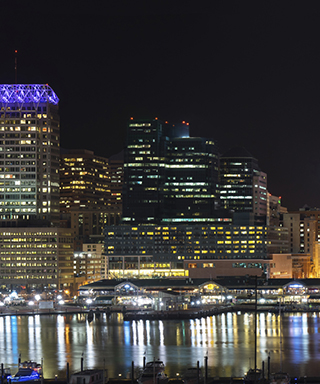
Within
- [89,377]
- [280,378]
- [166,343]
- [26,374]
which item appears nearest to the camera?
[89,377]

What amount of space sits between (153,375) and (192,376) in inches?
182

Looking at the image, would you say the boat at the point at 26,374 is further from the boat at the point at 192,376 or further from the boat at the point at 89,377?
the boat at the point at 192,376

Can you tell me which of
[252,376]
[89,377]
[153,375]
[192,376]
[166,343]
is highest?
[89,377]

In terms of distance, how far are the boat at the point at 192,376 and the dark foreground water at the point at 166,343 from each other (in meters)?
4.09

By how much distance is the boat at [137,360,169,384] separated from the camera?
93.2m

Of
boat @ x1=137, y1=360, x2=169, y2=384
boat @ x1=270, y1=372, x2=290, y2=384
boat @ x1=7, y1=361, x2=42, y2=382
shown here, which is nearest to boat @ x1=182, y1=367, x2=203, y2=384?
boat @ x1=137, y1=360, x2=169, y2=384

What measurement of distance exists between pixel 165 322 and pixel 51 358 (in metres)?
60.5

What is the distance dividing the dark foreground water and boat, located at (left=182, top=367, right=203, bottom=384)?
4087 millimetres

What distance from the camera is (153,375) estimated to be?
94375 millimetres

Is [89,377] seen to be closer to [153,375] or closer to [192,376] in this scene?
[153,375]

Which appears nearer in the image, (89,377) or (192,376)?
(89,377)

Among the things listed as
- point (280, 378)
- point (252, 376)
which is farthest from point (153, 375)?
point (280, 378)

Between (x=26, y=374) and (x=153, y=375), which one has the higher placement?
(x=153, y=375)

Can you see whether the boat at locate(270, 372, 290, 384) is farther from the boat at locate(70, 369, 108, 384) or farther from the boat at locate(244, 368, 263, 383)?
the boat at locate(70, 369, 108, 384)
